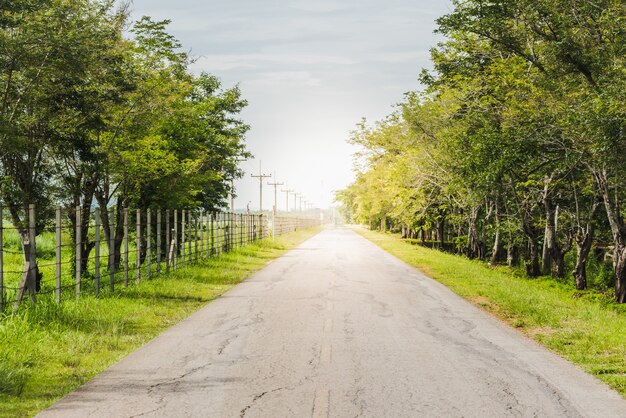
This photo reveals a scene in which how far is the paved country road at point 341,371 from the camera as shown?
229 inches

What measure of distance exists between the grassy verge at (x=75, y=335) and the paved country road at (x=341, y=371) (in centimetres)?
37

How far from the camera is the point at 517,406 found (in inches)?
231

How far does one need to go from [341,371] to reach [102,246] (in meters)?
26.9

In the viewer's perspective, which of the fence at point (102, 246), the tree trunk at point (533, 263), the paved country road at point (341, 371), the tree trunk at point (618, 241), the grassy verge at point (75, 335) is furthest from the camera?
the tree trunk at point (533, 263)

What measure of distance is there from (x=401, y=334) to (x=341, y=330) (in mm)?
1056

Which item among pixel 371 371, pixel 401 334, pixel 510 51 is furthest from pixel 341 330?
pixel 510 51

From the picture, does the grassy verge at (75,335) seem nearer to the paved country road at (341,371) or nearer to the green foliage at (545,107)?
the paved country road at (341,371)

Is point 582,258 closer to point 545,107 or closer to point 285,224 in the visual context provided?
point 545,107

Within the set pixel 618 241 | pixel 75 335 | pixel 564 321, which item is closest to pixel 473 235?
pixel 618 241

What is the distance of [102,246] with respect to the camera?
3127 centimetres

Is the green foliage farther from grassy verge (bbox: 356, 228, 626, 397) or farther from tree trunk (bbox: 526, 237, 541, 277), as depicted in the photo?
grassy verge (bbox: 356, 228, 626, 397)

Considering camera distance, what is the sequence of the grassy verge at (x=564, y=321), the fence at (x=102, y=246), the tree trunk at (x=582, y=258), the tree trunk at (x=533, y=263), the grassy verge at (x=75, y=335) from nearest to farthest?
the grassy verge at (x=75, y=335), the grassy verge at (x=564, y=321), the fence at (x=102, y=246), the tree trunk at (x=582, y=258), the tree trunk at (x=533, y=263)

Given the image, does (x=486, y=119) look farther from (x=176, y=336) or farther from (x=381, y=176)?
(x=381, y=176)

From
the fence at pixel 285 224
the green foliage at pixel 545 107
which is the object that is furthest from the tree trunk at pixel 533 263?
the fence at pixel 285 224
